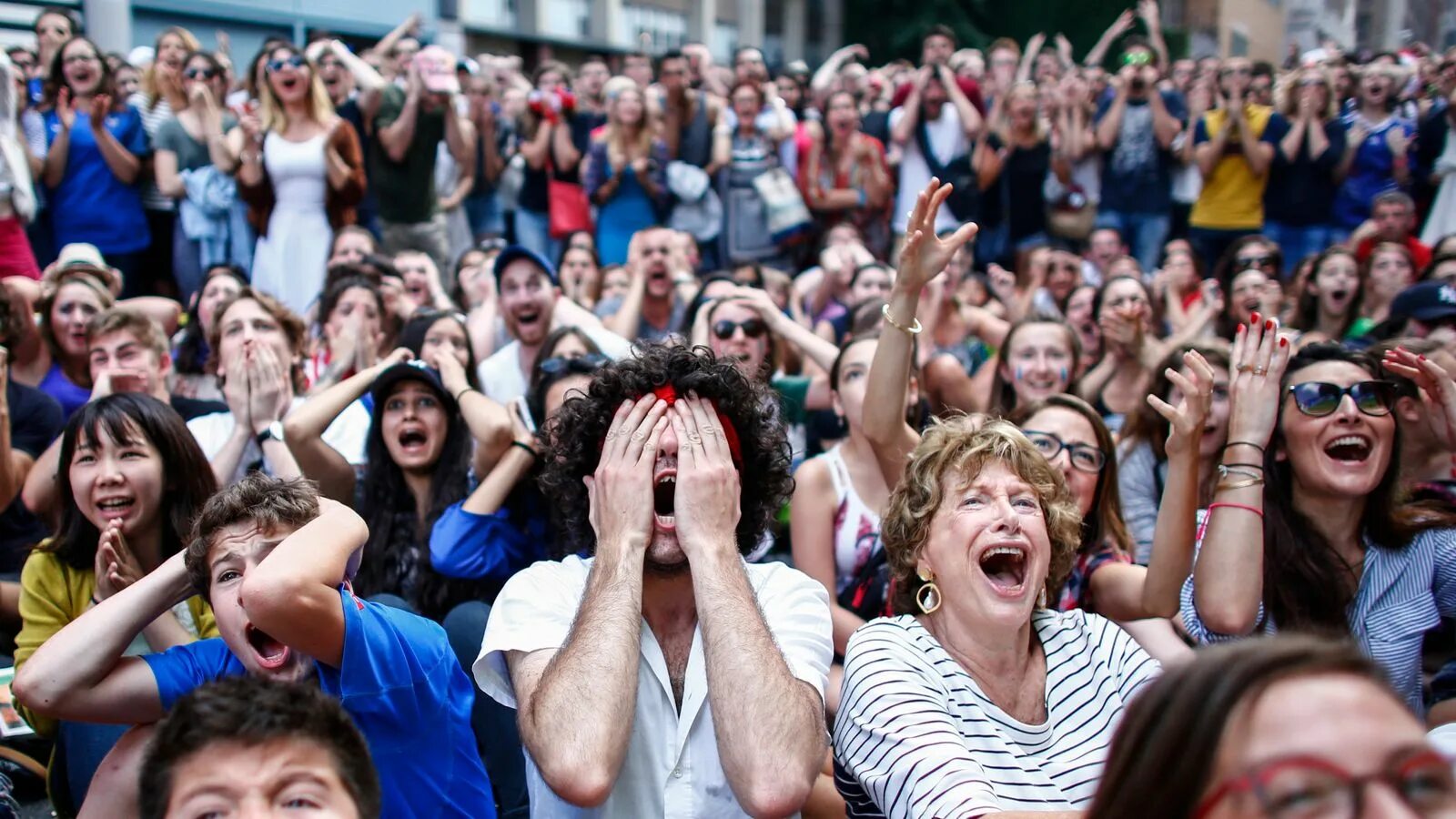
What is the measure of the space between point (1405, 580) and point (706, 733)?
2.02 metres

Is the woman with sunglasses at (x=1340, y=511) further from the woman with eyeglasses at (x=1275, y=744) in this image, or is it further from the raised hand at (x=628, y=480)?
the woman with eyeglasses at (x=1275, y=744)

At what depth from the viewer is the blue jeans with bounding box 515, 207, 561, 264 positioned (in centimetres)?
902

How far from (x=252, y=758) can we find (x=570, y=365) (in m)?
2.41

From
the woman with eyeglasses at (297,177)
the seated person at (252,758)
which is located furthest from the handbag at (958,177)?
the seated person at (252,758)

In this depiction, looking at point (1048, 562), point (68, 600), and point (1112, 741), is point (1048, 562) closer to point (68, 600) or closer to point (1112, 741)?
point (1112, 741)

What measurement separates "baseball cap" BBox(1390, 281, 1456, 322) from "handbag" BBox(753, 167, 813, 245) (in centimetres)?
443

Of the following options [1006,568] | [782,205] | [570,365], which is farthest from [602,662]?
[782,205]

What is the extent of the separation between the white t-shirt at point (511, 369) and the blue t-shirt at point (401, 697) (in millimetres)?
2722

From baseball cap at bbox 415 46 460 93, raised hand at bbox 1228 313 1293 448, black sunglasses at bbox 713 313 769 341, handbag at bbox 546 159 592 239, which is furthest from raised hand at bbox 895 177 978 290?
handbag at bbox 546 159 592 239

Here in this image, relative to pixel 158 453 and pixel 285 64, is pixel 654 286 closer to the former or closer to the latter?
pixel 285 64

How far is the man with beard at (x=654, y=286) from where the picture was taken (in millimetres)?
6695

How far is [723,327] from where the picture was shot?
17.1 feet

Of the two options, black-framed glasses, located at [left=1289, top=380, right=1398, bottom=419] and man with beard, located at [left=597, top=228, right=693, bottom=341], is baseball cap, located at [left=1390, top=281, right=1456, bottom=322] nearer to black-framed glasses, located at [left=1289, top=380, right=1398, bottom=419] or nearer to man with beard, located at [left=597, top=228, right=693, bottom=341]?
black-framed glasses, located at [left=1289, top=380, right=1398, bottom=419]

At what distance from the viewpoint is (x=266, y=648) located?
2496 mm
